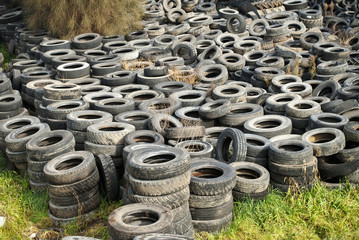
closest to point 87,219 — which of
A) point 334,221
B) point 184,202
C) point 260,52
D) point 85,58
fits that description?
point 184,202

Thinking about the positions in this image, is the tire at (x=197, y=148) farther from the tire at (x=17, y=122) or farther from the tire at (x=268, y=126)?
the tire at (x=17, y=122)

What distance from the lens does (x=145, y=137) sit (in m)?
7.45

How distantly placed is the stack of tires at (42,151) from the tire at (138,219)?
7.67 feet

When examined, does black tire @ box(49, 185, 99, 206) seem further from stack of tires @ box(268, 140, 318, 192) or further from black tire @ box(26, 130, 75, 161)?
stack of tires @ box(268, 140, 318, 192)

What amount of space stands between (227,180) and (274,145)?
1438 millimetres

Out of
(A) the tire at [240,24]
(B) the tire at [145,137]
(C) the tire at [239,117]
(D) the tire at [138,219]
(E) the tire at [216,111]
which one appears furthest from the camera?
(A) the tire at [240,24]

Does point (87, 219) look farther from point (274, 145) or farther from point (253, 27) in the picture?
point (253, 27)

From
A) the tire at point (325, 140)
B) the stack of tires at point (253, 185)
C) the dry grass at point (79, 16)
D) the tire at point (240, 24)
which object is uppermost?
the dry grass at point (79, 16)

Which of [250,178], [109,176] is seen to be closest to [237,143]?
[250,178]

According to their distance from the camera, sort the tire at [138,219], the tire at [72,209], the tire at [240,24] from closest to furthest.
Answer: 1. the tire at [138,219]
2. the tire at [72,209]
3. the tire at [240,24]

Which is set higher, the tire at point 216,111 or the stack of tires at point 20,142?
the tire at point 216,111

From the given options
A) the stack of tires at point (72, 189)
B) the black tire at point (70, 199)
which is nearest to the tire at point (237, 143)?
the stack of tires at point (72, 189)

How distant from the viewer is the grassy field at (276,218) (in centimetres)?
582

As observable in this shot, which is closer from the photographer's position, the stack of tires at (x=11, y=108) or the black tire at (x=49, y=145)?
the black tire at (x=49, y=145)
